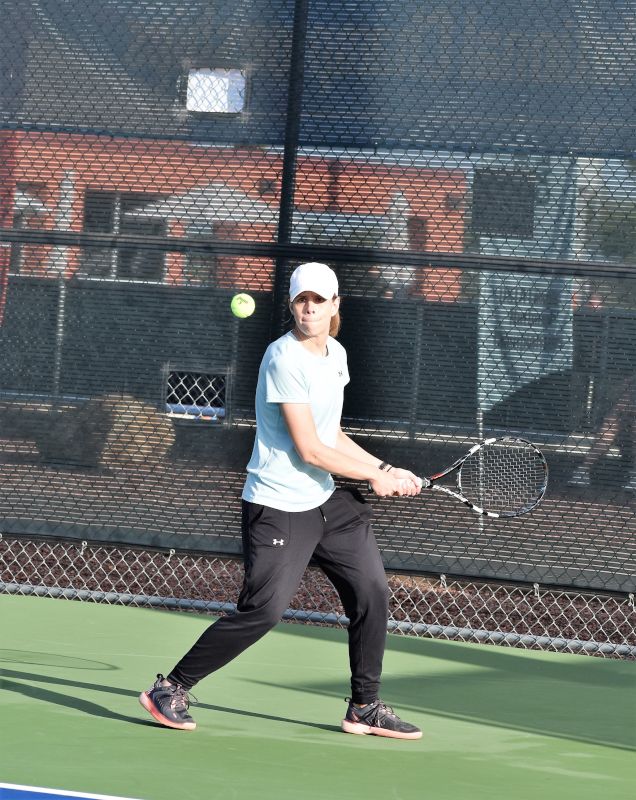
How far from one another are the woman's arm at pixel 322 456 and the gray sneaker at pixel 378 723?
67cm

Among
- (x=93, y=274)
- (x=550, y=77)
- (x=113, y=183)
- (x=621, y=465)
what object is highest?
(x=550, y=77)

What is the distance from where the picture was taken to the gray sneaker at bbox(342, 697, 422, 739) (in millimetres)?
4125

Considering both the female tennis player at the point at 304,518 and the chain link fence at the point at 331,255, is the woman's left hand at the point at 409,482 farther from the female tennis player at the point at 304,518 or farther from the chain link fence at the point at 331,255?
the chain link fence at the point at 331,255

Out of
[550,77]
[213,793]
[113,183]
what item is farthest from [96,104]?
[213,793]

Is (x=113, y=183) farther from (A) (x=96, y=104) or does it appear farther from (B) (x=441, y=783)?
(B) (x=441, y=783)

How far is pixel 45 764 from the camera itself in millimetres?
3688

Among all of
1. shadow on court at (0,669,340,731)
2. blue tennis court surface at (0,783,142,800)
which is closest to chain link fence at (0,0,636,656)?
shadow on court at (0,669,340,731)

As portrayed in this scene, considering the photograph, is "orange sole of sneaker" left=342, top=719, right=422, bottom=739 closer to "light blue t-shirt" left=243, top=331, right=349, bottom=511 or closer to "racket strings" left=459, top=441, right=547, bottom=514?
"light blue t-shirt" left=243, top=331, right=349, bottom=511

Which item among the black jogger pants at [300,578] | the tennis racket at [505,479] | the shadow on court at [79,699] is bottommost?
the shadow on court at [79,699]

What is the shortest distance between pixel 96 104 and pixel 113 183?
0.35m

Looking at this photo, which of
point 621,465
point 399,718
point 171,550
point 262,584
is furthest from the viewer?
point 171,550

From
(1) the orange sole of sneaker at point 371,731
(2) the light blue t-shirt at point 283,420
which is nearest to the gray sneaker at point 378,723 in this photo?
(1) the orange sole of sneaker at point 371,731

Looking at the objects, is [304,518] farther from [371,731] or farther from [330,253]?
[330,253]

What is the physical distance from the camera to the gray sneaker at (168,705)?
13.3ft
